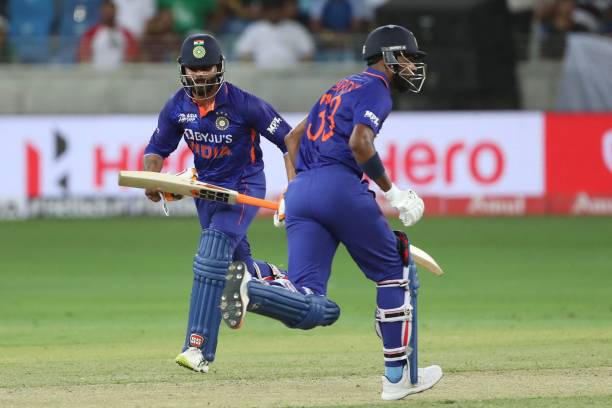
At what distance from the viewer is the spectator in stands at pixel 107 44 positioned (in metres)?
20.2

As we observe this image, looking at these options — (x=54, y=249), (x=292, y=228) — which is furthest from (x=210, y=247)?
(x=54, y=249)

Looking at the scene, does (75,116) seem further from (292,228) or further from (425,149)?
(292,228)

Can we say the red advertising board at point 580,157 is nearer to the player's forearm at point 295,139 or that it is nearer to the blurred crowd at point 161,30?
A: the blurred crowd at point 161,30

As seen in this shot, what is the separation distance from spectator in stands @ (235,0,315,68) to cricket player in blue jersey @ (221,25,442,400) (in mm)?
13642

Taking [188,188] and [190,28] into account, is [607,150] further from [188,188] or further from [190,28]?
[188,188]

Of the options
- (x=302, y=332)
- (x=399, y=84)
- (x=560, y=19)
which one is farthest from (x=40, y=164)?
(x=399, y=84)

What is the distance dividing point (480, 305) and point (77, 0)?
11.6m

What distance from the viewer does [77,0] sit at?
822 inches

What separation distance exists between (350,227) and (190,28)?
1448cm

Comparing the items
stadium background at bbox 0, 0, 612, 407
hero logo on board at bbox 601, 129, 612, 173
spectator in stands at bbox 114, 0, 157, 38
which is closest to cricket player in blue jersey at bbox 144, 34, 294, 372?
stadium background at bbox 0, 0, 612, 407

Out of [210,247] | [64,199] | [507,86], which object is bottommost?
[64,199]

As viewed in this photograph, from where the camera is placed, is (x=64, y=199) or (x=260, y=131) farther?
(x=64, y=199)

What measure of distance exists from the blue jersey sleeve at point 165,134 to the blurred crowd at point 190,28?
12334mm

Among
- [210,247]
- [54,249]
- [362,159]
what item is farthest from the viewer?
[54,249]
